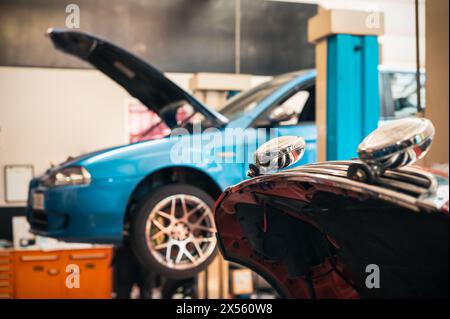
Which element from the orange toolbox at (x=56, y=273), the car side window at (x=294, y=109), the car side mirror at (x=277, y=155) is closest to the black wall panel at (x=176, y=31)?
the car side window at (x=294, y=109)

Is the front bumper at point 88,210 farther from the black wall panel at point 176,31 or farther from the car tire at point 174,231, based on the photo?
the black wall panel at point 176,31

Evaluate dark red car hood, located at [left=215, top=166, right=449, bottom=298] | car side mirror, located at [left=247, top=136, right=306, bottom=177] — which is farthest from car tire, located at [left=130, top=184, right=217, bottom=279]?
car side mirror, located at [left=247, top=136, right=306, bottom=177]

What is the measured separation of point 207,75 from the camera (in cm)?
341

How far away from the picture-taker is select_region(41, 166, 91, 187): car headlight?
2.57 meters

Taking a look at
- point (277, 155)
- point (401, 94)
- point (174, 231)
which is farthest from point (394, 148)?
point (401, 94)

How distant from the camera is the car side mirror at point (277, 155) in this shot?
1067 mm

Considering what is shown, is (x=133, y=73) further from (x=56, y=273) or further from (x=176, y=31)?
(x=56, y=273)

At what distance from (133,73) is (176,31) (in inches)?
13.8

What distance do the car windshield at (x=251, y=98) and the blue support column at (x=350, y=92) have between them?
0.61m

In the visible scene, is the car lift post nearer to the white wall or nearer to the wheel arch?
the wheel arch

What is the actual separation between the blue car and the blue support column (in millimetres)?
240

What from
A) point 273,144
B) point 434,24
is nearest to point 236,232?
point 273,144

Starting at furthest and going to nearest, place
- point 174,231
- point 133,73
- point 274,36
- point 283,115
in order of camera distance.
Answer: point 274,36 < point 133,73 < point 174,231 < point 283,115

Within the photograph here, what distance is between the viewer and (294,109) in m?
2.73
